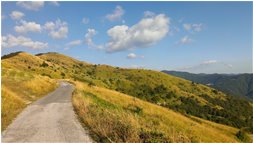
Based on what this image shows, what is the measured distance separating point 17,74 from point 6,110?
3236 centimetres

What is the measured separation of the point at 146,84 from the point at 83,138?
184 metres

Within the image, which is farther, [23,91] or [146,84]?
[146,84]

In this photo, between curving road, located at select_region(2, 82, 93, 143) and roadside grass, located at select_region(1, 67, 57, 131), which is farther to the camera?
roadside grass, located at select_region(1, 67, 57, 131)

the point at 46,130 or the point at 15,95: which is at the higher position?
the point at 15,95

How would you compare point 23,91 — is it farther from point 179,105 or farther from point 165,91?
point 165,91

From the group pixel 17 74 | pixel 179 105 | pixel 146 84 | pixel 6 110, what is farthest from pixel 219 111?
pixel 6 110

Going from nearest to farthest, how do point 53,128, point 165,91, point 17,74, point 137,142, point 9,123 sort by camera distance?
point 137,142 < point 53,128 < point 9,123 < point 17,74 < point 165,91

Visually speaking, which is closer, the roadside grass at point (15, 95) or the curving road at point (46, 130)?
the curving road at point (46, 130)

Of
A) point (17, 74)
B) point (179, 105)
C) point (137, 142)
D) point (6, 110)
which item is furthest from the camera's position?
point (179, 105)

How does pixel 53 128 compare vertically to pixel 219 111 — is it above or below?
above

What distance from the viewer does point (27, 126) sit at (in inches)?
708

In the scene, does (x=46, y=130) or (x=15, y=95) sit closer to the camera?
(x=46, y=130)

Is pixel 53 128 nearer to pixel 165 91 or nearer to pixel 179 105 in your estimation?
pixel 179 105

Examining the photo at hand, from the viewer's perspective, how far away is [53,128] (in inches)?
671
